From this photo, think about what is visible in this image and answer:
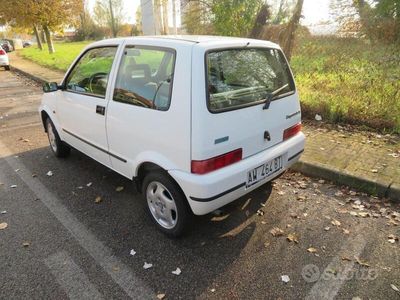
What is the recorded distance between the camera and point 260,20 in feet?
27.0

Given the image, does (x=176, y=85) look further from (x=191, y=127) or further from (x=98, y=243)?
(x=98, y=243)

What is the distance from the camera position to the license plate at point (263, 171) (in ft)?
9.46

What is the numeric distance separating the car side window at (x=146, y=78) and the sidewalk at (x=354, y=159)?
2.43 m

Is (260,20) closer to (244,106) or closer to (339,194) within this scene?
(339,194)

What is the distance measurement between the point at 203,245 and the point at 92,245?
103 cm

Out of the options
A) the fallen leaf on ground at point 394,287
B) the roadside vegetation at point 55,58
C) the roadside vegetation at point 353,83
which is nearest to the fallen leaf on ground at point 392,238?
the fallen leaf on ground at point 394,287

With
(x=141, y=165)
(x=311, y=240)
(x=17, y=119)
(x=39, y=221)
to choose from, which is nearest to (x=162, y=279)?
(x=141, y=165)

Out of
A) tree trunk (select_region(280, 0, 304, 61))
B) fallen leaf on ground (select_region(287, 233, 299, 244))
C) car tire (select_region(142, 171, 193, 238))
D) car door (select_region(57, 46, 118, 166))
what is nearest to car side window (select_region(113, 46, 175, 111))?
car door (select_region(57, 46, 118, 166))

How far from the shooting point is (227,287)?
2529 mm

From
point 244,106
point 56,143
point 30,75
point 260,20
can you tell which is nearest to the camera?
point 244,106

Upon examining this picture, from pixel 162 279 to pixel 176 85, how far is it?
1.55m

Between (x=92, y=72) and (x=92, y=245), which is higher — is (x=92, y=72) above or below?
above

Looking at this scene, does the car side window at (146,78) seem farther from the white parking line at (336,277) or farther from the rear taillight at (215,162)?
the white parking line at (336,277)

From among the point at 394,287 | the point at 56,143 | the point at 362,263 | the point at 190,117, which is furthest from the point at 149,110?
the point at 56,143
